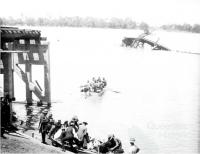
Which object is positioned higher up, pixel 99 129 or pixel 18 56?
pixel 18 56

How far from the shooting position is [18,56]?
20797 millimetres

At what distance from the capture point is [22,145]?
10.8 m

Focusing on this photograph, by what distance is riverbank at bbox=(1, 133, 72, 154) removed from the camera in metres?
10.4

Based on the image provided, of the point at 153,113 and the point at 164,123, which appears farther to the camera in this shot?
the point at 153,113

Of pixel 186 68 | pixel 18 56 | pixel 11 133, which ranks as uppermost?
pixel 18 56

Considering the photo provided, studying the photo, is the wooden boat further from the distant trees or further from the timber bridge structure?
the distant trees

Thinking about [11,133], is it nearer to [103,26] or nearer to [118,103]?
[118,103]

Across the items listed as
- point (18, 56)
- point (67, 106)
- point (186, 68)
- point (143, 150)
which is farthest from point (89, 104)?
point (186, 68)

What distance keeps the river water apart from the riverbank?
16.2 feet

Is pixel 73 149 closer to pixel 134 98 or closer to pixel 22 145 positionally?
pixel 22 145

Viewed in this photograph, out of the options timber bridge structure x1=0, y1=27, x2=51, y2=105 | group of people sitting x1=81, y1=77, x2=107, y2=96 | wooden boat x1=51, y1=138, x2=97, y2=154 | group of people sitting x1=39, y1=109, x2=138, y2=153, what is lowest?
group of people sitting x1=81, y1=77, x2=107, y2=96

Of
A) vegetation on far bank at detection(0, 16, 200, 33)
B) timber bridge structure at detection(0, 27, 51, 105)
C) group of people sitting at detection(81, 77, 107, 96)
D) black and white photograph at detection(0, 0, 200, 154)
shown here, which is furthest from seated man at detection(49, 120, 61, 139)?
vegetation on far bank at detection(0, 16, 200, 33)

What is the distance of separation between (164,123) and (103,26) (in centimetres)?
5771

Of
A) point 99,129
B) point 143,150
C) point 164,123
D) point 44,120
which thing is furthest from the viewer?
point 164,123
